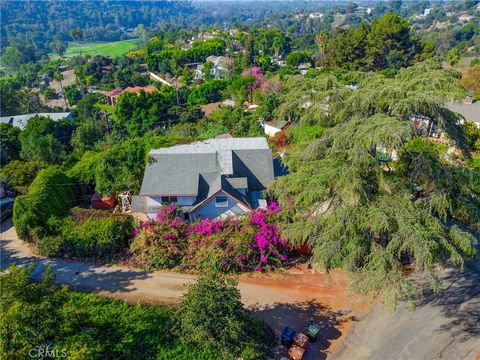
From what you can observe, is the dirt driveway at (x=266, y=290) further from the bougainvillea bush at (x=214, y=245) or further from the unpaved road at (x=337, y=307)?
the bougainvillea bush at (x=214, y=245)

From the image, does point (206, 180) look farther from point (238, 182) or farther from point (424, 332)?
point (424, 332)

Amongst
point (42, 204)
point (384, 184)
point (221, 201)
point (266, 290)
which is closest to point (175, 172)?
point (221, 201)

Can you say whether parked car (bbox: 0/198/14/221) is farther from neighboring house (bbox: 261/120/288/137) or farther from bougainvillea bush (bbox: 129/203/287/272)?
neighboring house (bbox: 261/120/288/137)

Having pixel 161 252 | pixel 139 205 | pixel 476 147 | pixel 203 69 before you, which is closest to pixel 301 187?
pixel 161 252

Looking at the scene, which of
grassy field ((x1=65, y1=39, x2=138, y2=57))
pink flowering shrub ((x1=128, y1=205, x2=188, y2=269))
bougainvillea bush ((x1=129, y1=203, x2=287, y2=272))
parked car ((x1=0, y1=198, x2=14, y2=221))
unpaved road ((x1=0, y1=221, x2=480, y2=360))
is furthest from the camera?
grassy field ((x1=65, y1=39, x2=138, y2=57))

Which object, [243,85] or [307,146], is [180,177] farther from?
[243,85]

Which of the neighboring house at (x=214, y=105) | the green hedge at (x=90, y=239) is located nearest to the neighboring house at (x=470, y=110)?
the neighboring house at (x=214, y=105)

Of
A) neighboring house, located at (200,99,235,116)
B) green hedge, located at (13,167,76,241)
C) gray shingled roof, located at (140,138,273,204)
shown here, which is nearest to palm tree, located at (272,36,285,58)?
neighboring house, located at (200,99,235,116)

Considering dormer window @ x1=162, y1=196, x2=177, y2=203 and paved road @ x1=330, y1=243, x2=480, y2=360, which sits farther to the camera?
dormer window @ x1=162, y1=196, x2=177, y2=203
